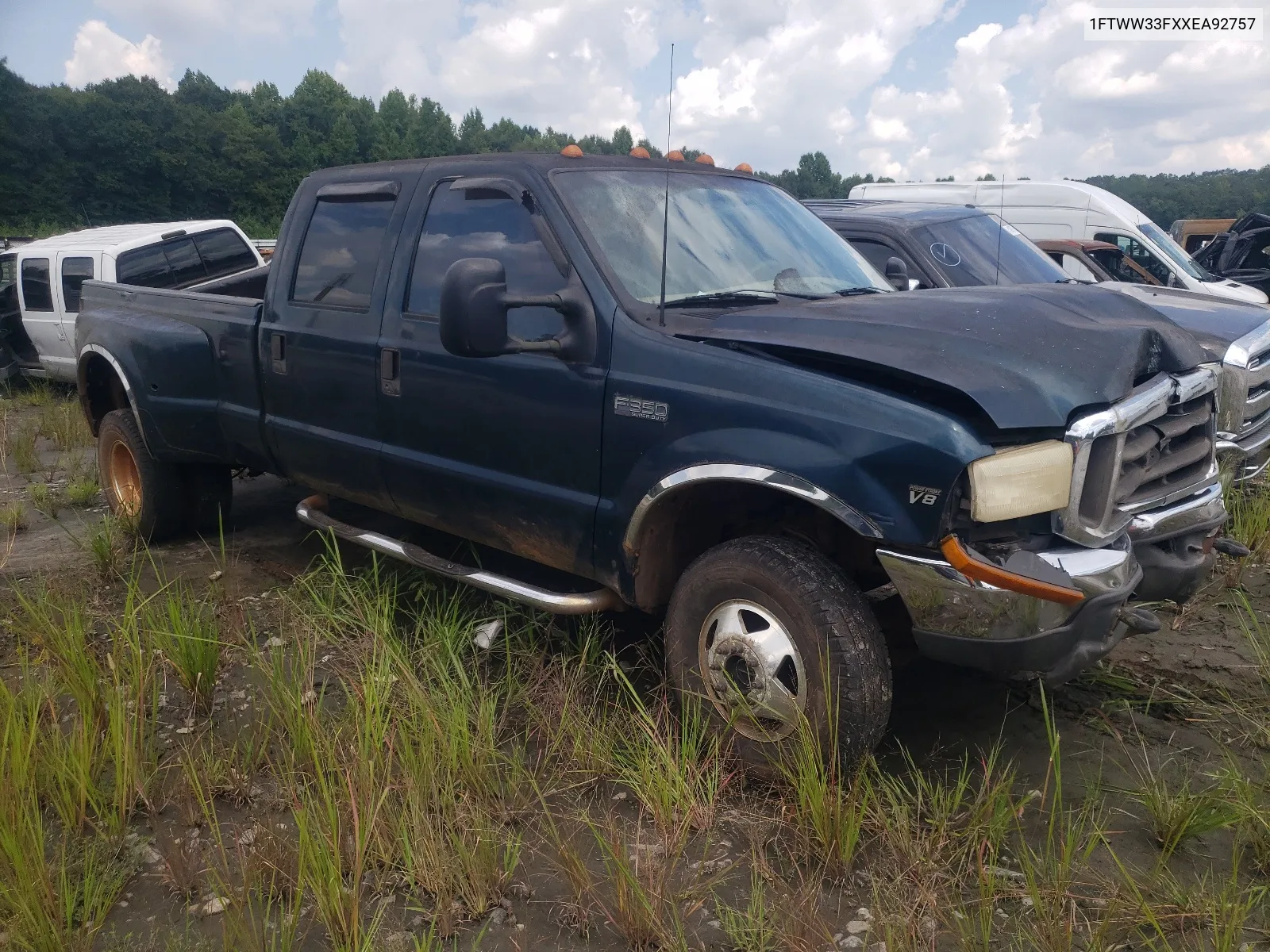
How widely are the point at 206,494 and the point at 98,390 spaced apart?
964 mm

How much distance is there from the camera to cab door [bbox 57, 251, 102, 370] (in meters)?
10.3

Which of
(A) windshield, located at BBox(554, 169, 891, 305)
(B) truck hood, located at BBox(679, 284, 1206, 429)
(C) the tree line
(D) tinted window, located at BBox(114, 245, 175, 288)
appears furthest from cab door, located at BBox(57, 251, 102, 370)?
(C) the tree line

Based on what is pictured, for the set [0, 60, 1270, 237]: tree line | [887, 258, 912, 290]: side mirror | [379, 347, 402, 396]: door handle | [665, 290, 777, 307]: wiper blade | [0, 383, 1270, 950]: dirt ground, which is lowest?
[0, 383, 1270, 950]: dirt ground

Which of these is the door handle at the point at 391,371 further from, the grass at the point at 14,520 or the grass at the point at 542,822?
the grass at the point at 14,520

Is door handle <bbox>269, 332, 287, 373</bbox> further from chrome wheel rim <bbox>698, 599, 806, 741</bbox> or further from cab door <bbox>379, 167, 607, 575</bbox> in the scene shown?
chrome wheel rim <bbox>698, 599, 806, 741</bbox>

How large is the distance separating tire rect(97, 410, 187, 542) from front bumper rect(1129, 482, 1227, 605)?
469 centimetres

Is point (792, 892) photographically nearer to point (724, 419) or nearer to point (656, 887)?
point (656, 887)

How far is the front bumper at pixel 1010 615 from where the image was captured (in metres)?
2.77

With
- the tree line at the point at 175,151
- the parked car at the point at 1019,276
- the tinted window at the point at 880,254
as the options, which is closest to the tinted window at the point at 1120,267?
the parked car at the point at 1019,276

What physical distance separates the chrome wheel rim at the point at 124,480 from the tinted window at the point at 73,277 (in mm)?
5147

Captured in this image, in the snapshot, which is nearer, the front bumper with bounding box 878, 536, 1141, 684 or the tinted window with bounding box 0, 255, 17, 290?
the front bumper with bounding box 878, 536, 1141, 684

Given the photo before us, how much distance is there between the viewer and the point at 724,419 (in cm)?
314

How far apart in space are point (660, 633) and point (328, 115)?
2840 inches

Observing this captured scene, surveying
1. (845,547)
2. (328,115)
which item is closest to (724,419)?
(845,547)
